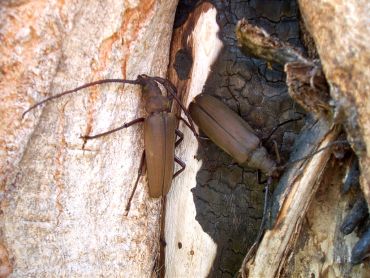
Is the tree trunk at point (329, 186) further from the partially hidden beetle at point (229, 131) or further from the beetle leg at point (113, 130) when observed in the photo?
the beetle leg at point (113, 130)

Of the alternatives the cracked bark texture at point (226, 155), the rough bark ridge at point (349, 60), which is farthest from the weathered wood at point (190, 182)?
the rough bark ridge at point (349, 60)

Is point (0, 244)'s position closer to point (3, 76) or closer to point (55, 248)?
point (55, 248)

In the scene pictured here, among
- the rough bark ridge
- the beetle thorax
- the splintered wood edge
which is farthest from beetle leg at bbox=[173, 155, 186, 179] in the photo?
the rough bark ridge

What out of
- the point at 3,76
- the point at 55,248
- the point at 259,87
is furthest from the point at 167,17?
the point at 55,248

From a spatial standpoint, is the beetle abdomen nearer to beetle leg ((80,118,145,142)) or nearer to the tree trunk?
beetle leg ((80,118,145,142))

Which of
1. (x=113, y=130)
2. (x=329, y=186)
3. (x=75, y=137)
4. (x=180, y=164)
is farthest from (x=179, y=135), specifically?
(x=329, y=186)

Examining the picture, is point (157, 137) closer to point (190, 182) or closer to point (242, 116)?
point (190, 182)
